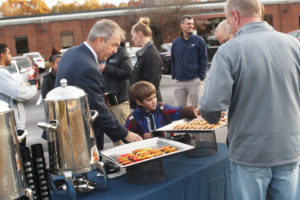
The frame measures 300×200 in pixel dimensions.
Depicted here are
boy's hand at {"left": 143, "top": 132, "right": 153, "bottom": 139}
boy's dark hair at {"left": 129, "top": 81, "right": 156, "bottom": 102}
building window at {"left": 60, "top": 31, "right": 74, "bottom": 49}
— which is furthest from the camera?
building window at {"left": 60, "top": 31, "right": 74, "bottom": 49}

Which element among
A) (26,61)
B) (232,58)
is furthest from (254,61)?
(26,61)

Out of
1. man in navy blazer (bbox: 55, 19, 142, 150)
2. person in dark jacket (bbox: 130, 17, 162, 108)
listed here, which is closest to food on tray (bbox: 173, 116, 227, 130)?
man in navy blazer (bbox: 55, 19, 142, 150)

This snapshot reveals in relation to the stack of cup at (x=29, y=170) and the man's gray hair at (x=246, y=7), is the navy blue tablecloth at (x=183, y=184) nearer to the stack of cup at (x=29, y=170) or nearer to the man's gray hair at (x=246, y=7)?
the stack of cup at (x=29, y=170)

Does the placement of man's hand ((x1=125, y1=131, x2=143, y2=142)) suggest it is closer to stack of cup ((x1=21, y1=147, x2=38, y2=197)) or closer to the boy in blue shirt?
the boy in blue shirt

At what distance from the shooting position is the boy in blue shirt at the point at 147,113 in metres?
3.29

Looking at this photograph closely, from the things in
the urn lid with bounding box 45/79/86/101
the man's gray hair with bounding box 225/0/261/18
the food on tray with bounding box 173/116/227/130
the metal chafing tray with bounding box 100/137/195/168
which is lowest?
the metal chafing tray with bounding box 100/137/195/168

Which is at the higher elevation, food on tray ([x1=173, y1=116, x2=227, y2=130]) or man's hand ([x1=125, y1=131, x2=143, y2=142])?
food on tray ([x1=173, y1=116, x2=227, y2=130])

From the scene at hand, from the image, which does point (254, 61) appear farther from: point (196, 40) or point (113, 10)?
point (113, 10)

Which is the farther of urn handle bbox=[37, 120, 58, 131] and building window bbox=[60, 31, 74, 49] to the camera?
building window bbox=[60, 31, 74, 49]

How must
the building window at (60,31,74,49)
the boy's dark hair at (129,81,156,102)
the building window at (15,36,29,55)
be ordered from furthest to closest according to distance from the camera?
the building window at (60,31,74,49) → the building window at (15,36,29,55) → the boy's dark hair at (129,81,156,102)

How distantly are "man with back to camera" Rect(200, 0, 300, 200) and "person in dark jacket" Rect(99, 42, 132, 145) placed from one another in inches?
104

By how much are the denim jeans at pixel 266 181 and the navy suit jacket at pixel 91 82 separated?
945mm

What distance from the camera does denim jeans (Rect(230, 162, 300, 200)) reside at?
2.17m

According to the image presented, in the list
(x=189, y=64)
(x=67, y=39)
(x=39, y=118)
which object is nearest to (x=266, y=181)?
(x=189, y=64)
